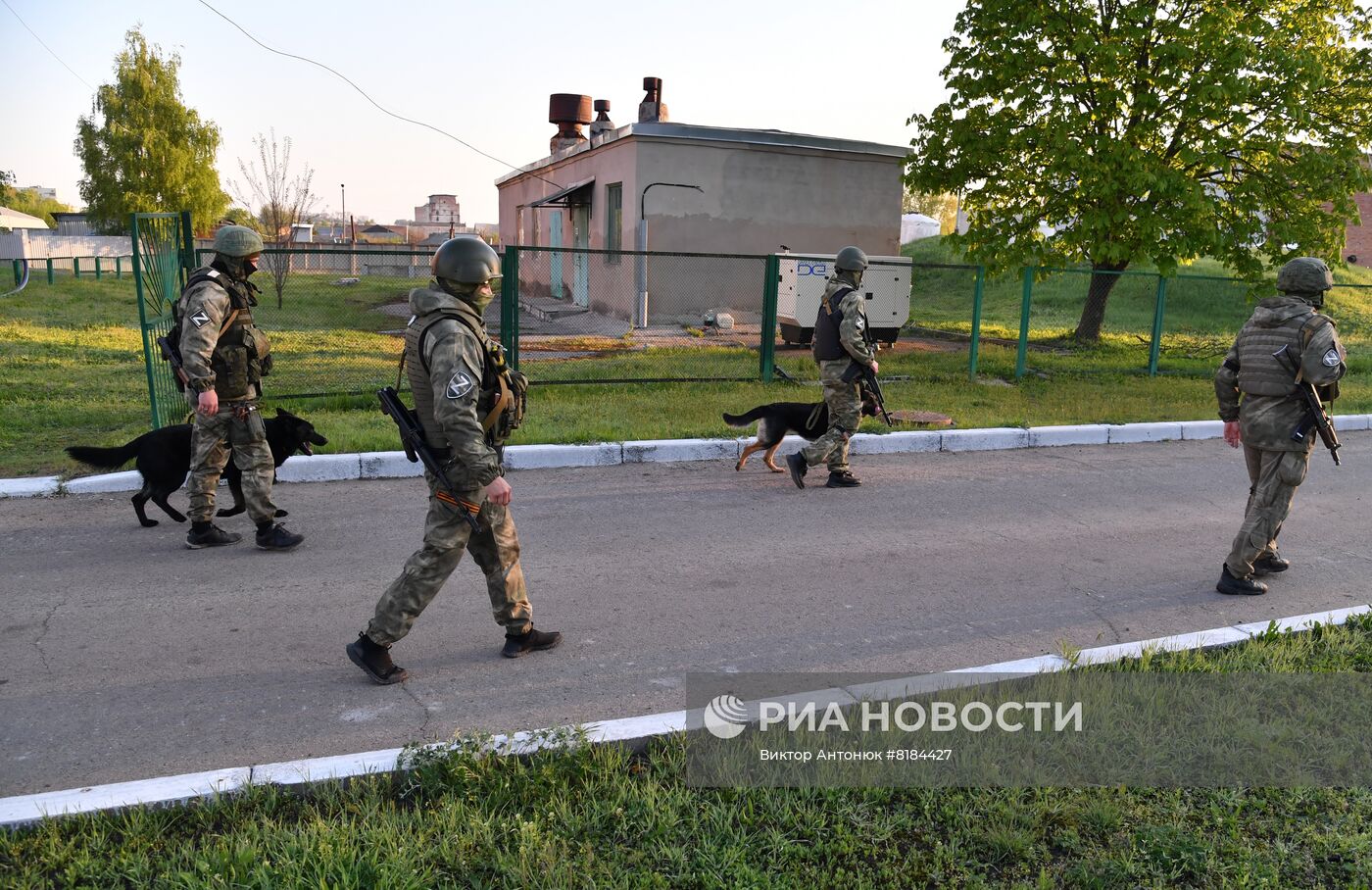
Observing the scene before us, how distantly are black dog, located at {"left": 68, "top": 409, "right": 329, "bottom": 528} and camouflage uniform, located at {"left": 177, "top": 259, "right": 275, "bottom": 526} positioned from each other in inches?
5.0

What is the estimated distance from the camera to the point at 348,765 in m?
3.12

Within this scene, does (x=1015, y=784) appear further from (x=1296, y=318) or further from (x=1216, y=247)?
(x=1216, y=247)

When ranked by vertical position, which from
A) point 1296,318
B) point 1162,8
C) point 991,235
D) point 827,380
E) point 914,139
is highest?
point 1162,8

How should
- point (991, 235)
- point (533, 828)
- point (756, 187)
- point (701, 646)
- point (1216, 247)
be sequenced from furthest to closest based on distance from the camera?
point (756, 187) → point (991, 235) → point (1216, 247) → point (701, 646) → point (533, 828)

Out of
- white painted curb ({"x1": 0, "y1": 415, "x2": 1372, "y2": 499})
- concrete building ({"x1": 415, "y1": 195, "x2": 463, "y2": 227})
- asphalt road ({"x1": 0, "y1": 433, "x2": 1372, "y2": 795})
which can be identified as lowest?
asphalt road ({"x1": 0, "y1": 433, "x2": 1372, "y2": 795})

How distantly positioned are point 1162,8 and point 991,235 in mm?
3943

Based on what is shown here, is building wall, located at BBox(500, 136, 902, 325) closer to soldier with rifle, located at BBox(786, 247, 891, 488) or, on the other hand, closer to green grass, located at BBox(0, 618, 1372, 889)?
soldier with rifle, located at BBox(786, 247, 891, 488)

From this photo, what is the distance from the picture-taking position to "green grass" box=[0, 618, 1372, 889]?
2613mm

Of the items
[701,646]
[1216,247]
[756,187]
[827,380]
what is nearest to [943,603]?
[701,646]

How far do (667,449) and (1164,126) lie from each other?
10.9 metres

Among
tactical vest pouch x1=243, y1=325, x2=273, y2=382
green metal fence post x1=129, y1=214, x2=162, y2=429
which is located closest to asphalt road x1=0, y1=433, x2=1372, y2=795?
tactical vest pouch x1=243, y1=325, x2=273, y2=382

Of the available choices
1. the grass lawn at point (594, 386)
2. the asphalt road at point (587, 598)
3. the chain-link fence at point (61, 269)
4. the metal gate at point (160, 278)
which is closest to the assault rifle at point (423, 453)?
the asphalt road at point (587, 598)

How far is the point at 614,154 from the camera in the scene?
19953 millimetres

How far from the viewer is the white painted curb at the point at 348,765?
2.90 m
